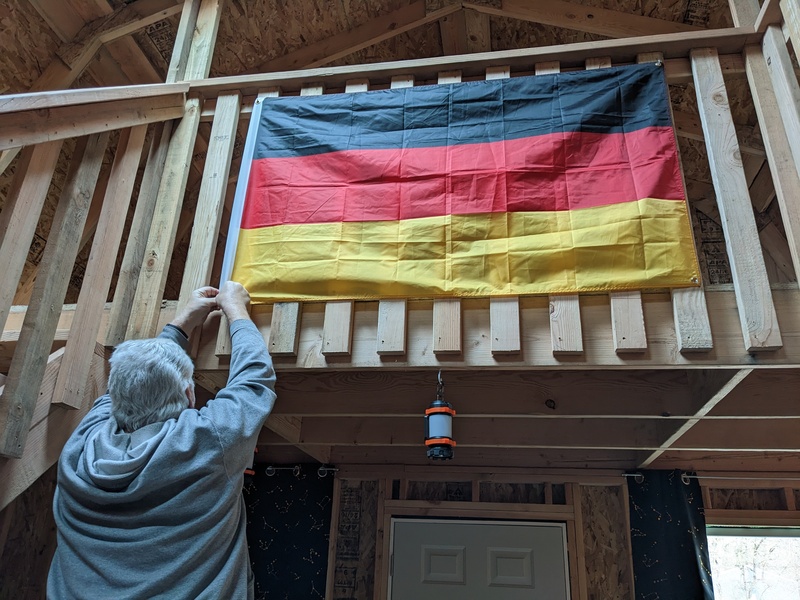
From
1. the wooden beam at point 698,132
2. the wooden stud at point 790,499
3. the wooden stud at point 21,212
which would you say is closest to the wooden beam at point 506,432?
the wooden stud at point 790,499

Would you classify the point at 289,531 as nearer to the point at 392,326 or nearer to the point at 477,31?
the point at 392,326

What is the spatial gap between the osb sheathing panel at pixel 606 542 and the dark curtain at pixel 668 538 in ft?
0.21

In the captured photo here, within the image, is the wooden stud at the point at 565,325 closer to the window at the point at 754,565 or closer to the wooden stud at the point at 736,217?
the wooden stud at the point at 736,217

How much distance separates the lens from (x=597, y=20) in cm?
470

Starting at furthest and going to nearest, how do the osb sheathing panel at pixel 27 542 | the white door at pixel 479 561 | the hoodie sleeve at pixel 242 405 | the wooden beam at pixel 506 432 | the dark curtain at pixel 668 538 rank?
the white door at pixel 479 561, the dark curtain at pixel 668 538, the osb sheathing panel at pixel 27 542, the wooden beam at pixel 506 432, the hoodie sleeve at pixel 242 405

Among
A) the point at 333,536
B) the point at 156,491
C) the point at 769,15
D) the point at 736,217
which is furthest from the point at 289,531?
the point at 769,15

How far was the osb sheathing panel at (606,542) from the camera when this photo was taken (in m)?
4.07

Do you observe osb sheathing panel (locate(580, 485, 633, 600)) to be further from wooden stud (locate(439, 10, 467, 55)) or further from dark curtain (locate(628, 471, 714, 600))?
wooden stud (locate(439, 10, 467, 55))

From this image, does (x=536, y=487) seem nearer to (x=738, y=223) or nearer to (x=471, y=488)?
(x=471, y=488)

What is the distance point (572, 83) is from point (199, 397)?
215cm

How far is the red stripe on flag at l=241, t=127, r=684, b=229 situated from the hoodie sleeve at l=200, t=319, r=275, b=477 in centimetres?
71

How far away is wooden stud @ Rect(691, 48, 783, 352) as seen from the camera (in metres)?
1.84

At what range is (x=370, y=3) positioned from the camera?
4.96m

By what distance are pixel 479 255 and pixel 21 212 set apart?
138 cm
